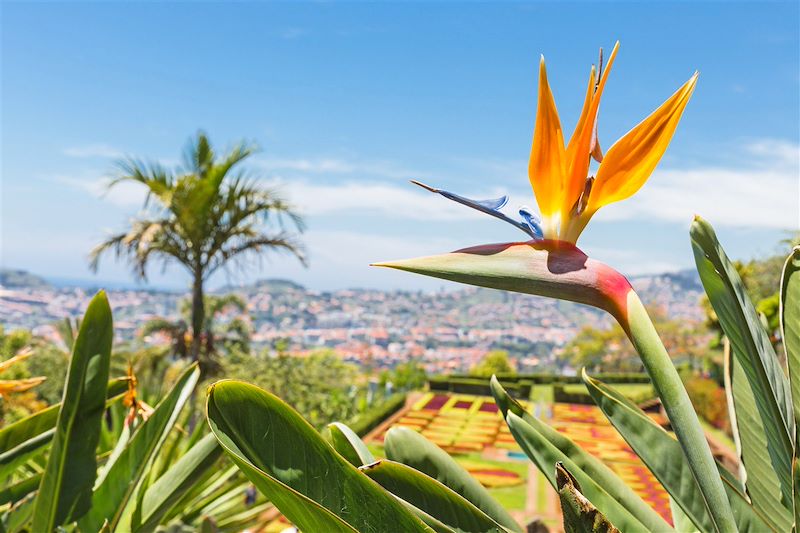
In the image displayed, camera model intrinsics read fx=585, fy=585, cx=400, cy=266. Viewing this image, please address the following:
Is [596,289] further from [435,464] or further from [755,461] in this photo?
[755,461]

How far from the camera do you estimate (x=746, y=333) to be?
1.90 feet

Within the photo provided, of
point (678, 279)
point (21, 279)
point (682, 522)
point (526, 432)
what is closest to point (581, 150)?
point (526, 432)

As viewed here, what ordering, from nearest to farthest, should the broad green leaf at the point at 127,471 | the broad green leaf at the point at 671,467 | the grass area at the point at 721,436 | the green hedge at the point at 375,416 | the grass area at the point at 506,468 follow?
the broad green leaf at the point at 671,467 < the broad green leaf at the point at 127,471 < the grass area at the point at 506,468 < the grass area at the point at 721,436 < the green hedge at the point at 375,416

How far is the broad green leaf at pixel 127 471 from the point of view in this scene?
961 mm

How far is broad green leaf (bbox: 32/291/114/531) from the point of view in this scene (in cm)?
92

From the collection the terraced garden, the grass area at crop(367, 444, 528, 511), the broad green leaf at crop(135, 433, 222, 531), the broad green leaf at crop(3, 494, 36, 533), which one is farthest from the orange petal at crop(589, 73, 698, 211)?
the grass area at crop(367, 444, 528, 511)

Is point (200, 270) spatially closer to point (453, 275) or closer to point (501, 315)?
point (453, 275)

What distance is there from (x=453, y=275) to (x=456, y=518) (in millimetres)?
297

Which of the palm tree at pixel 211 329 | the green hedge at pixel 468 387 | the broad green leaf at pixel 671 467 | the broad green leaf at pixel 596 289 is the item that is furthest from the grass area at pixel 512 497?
the green hedge at pixel 468 387

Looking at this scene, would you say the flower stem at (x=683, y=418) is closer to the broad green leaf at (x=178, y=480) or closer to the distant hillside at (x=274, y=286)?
the broad green leaf at (x=178, y=480)

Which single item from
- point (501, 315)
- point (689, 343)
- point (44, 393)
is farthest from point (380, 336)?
point (44, 393)

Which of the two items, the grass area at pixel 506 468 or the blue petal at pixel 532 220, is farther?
the grass area at pixel 506 468

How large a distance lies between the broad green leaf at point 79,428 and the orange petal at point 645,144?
0.77 m

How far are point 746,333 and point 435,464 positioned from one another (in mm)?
406
